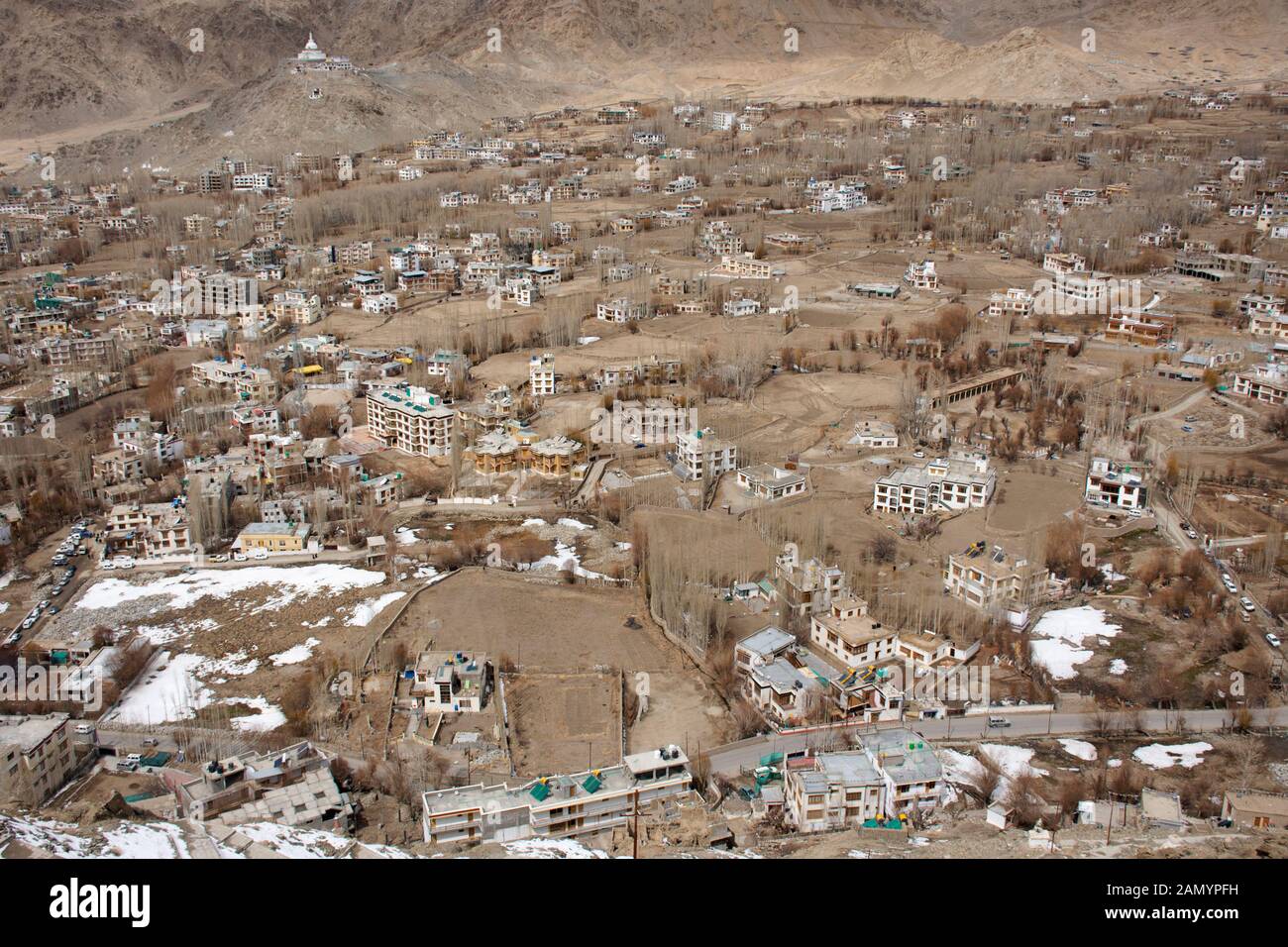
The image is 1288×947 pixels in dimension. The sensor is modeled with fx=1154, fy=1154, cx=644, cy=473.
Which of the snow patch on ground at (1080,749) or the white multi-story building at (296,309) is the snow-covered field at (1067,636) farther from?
the white multi-story building at (296,309)

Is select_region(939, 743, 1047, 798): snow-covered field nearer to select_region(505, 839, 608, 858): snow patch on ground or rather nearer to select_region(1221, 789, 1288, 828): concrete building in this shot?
select_region(1221, 789, 1288, 828): concrete building

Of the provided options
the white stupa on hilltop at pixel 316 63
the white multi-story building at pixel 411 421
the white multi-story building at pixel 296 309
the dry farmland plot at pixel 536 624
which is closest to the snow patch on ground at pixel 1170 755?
the dry farmland plot at pixel 536 624

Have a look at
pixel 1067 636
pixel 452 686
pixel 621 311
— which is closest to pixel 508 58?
pixel 621 311

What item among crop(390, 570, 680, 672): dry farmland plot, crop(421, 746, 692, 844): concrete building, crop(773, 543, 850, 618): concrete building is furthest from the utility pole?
crop(773, 543, 850, 618): concrete building

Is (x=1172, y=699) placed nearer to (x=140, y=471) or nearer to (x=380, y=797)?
(x=380, y=797)

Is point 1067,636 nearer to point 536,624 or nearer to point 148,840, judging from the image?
point 536,624

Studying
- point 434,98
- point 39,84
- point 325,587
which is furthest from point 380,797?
point 39,84

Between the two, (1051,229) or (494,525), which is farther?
(1051,229)

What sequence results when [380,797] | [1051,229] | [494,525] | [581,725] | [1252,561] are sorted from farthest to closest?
[1051,229]
[494,525]
[1252,561]
[581,725]
[380,797]
